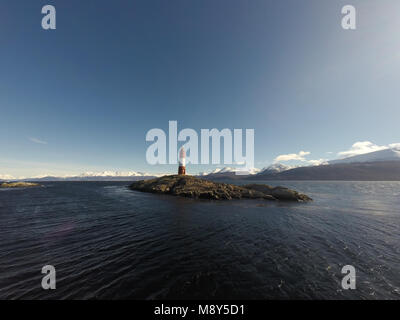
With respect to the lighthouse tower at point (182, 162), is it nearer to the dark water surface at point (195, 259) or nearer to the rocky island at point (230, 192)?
the rocky island at point (230, 192)

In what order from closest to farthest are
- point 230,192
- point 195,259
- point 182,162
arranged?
point 195,259 → point 230,192 → point 182,162

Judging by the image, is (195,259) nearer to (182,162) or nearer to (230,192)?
(230,192)

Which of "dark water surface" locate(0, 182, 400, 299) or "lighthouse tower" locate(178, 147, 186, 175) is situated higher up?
"lighthouse tower" locate(178, 147, 186, 175)

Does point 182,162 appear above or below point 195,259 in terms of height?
above

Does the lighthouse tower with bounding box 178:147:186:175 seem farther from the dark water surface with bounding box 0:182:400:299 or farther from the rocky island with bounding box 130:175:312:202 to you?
the dark water surface with bounding box 0:182:400:299

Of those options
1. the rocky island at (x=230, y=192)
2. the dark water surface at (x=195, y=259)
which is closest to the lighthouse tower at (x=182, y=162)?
the rocky island at (x=230, y=192)

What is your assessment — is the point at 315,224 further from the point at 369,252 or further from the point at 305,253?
the point at 305,253

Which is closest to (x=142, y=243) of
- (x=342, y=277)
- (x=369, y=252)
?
(x=342, y=277)

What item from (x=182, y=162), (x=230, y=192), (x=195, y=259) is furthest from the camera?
(x=182, y=162)

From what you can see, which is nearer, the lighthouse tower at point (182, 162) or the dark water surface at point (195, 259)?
the dark water surface at point (195, 259)

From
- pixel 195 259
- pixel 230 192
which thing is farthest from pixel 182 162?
pixel 195 259

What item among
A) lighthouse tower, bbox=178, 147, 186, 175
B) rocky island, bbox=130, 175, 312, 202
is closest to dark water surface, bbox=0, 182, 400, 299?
rocky island, bbox=130, 175, 312, 202
